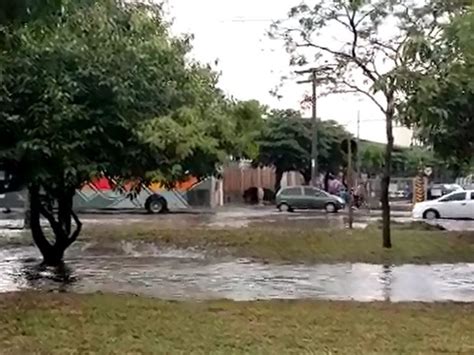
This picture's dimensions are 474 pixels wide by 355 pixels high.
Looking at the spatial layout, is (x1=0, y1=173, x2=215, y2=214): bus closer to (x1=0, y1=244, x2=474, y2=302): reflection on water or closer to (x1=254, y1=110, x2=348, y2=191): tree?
(x1=254, y1=110, x2=348, y2=191): tree

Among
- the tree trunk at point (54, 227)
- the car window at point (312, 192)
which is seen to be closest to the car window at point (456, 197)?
the car window at point (312, 192)

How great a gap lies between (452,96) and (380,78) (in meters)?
1.54

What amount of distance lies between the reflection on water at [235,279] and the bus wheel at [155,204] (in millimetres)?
22767

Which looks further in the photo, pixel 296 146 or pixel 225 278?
pixel 296 146

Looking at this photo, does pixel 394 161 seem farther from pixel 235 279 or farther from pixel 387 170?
pixel 235 279

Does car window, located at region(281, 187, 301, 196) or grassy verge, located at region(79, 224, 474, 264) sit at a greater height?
car window, located at region(281, 187, 301, 196)

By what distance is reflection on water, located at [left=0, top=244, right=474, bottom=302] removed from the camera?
45.3 feet

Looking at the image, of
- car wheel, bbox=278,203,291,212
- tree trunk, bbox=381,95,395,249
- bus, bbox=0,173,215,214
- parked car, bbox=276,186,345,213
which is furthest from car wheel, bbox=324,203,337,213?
tree trunk, bbox=381,95,395,249

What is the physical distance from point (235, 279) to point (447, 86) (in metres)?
5.21

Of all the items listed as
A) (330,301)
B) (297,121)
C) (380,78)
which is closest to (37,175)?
(330,301)

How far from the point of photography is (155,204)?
43250mm

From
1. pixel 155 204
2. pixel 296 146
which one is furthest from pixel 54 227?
pixel 296 146

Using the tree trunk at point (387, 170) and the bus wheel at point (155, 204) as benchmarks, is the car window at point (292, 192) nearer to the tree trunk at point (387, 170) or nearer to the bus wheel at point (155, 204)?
the bus wheel at point (155, 204)

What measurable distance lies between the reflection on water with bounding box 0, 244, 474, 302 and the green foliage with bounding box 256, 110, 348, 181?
35279mm
